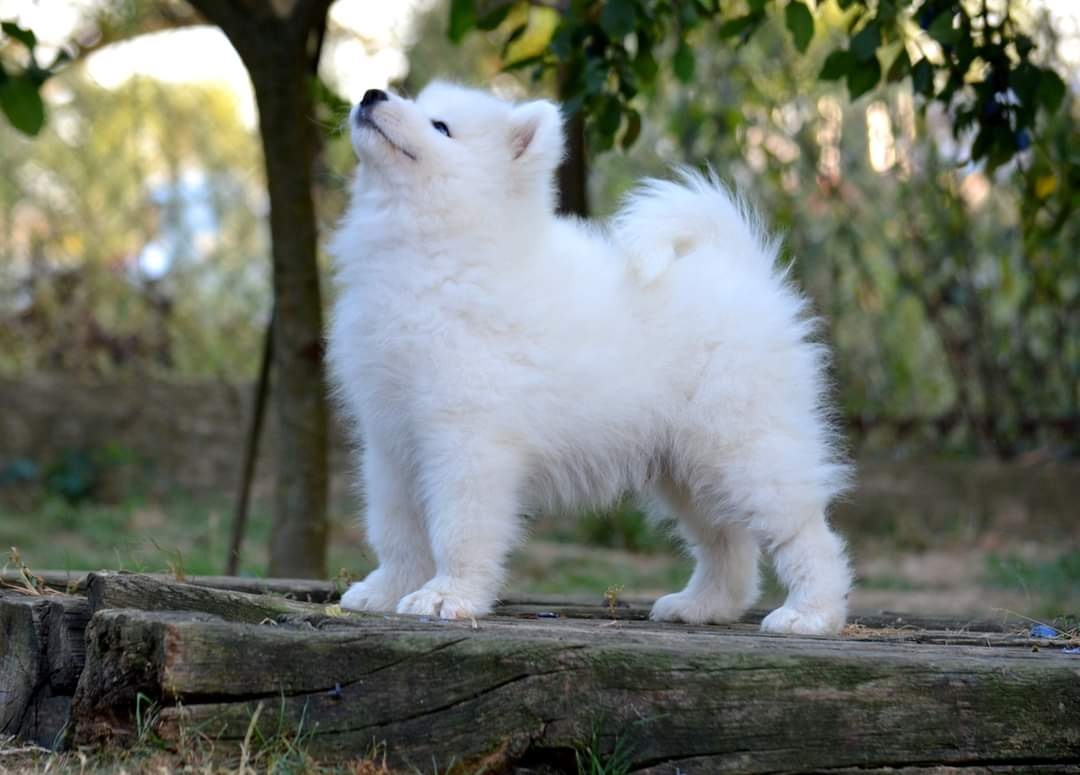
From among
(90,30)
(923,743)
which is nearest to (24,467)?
(90,30)

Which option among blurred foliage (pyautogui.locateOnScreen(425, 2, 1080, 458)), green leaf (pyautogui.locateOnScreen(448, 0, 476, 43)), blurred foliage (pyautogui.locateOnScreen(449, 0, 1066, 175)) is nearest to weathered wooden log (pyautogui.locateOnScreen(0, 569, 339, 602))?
blurred foliage (pyautogui.locateOnScreen(449, 0, 1066, 175))

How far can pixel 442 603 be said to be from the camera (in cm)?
314

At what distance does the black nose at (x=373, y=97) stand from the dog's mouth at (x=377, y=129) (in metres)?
0.02

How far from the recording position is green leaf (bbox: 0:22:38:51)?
12.2 ft

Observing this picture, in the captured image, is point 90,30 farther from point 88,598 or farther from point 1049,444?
point 1049,444

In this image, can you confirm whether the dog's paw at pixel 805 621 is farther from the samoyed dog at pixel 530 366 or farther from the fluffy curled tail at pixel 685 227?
the fluffy curled tail at pixel 685 227

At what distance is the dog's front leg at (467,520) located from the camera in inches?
124

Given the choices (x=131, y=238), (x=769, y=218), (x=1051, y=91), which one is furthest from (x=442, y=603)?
(x=131, y=238)

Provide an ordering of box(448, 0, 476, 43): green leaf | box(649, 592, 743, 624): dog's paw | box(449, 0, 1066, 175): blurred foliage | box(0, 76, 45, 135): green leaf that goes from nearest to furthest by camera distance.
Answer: box(649, 592, 743, 624): dog's paw < box(0, 76, 45, 135): green leaf < box(449, 0, 1066, 175): blurred foliage < box(448, 0, 476, 43): green leaf

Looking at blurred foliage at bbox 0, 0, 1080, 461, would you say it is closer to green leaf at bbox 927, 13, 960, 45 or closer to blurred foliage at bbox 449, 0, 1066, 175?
blurred foliage at bbox 449, 0, 1066, 175

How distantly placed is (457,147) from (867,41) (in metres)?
1.41

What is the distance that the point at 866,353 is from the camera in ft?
A: 30.7

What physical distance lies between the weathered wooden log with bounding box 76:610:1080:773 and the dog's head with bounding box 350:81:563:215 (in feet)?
4.06

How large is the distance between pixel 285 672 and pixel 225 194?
7.59 m
